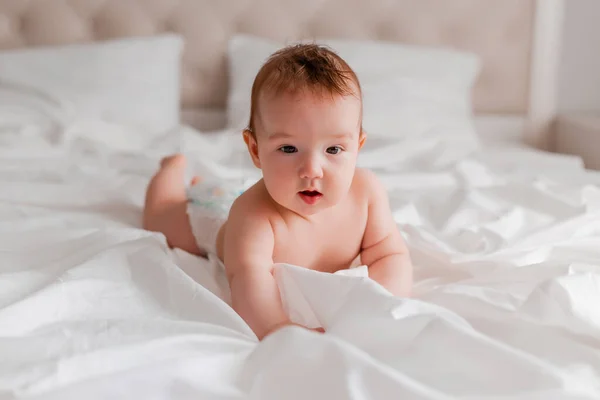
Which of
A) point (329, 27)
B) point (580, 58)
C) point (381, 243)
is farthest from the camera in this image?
point (580, 58)

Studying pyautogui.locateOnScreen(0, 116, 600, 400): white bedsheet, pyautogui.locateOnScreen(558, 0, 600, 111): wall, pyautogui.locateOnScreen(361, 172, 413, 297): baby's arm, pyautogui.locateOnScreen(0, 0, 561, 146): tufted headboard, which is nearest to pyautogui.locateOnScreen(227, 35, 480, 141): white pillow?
pyautogui.locateOnScreen(0, 0, 561, 146): tufted headboard

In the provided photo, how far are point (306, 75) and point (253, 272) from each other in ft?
0.92

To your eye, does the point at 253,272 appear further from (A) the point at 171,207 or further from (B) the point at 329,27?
(B) the point at 329,27

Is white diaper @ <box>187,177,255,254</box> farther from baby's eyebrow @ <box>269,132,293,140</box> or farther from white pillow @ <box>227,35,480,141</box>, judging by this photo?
white pillow @ <box>227,35,480,141</box>

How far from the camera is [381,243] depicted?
42.7 inches

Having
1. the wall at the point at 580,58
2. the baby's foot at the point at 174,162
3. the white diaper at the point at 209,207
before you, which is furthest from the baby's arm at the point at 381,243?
the wall at the point at 580,58

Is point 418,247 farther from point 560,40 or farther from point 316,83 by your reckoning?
point 560,40

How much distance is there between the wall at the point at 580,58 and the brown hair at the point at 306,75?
6.37 feet

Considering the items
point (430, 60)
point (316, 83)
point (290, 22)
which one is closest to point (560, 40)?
point (430, 60)

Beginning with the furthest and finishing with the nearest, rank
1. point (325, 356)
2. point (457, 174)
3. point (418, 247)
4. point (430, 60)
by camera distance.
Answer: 1. point (430, 60)
2. point (457, 174)
3. point (418, 247)
4. point (325, 356)

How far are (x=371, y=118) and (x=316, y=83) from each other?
1228mm

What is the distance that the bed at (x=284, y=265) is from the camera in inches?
26.9

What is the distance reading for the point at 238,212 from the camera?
1.02 meters

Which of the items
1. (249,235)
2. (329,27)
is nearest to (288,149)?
(249,235)
